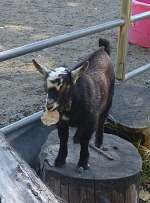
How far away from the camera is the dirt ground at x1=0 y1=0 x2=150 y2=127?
402 cm

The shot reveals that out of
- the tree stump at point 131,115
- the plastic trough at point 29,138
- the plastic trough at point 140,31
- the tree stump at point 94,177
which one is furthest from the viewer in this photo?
the plastic trough at point 140,31

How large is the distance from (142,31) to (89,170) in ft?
9.83

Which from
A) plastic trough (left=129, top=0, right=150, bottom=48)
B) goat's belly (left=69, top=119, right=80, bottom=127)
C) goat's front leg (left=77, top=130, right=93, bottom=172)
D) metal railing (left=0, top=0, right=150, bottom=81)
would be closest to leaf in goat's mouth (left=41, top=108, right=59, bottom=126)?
goat's belly (left=69, top=119, right=80, bottom=127)

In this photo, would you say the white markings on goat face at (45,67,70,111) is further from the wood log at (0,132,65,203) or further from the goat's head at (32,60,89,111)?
the wood log at (0,132,65,203)

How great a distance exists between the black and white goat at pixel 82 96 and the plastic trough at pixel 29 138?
34cm

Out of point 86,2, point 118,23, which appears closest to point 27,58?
point 118,23

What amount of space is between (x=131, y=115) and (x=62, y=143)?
963 mm

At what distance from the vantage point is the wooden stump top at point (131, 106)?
325cm

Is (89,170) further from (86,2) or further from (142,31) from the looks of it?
(86,2)

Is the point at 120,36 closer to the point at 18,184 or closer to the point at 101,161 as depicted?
the point at 101,161

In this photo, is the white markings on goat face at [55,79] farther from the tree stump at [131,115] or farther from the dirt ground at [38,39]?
the dirt ground at [38,39]

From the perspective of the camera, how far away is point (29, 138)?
306 cm

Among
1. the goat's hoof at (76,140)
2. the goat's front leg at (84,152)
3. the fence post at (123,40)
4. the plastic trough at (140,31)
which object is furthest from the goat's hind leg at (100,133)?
the plastic trough at (140,31)

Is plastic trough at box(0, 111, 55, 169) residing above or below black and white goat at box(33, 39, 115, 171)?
below
